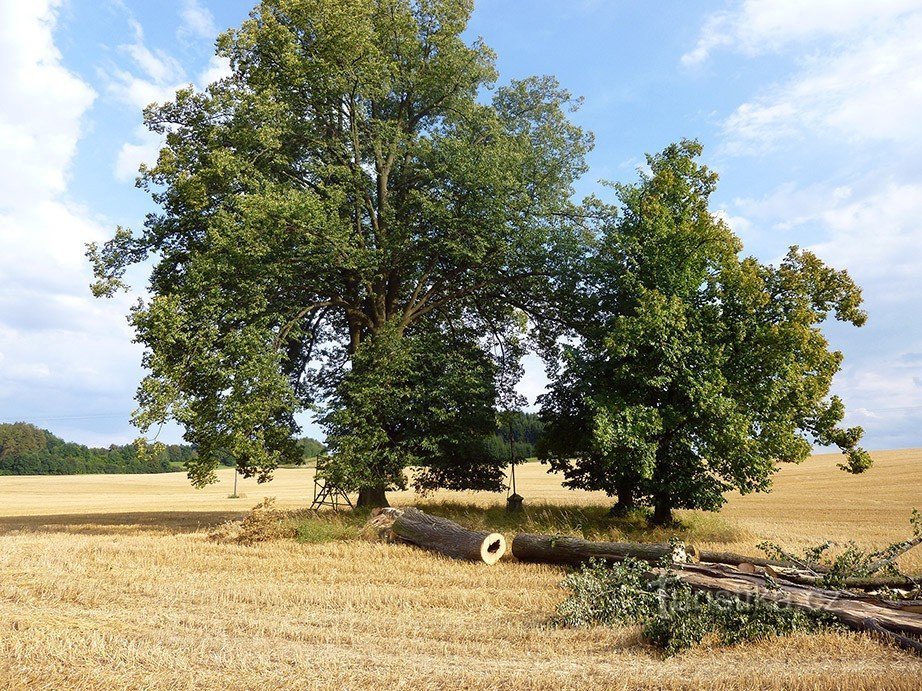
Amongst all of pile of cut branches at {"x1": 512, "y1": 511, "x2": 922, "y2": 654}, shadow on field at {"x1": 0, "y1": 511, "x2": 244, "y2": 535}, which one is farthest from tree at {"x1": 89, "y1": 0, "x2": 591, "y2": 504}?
pile of cut branches at {"x1": 512, "y1": 511, "x2": 922, "y2": 654}

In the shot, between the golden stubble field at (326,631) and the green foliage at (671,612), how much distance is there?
293 mm

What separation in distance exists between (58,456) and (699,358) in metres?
110

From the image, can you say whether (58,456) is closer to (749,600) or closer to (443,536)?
(443,536)

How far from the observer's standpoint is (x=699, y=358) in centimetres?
1952

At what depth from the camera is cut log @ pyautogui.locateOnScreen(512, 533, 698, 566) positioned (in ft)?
47.8

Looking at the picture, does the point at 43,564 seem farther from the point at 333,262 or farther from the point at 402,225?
the point at 402,225

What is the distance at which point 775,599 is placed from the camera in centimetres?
936

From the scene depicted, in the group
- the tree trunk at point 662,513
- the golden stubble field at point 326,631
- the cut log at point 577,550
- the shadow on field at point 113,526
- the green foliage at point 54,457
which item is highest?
the green foliage at point 54,457

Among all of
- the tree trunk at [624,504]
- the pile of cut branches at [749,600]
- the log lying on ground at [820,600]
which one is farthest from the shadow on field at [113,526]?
the log lying on ground at [820,600]

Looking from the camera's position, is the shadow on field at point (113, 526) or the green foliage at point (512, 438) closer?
the shadow on field at point (113, 526)

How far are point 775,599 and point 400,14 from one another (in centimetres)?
2402

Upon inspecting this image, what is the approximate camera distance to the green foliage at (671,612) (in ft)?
28.5

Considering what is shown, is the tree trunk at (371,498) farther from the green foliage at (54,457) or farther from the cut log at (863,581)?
the green foliage at (54,457)

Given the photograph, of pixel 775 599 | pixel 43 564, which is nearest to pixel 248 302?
pixel 43 564
